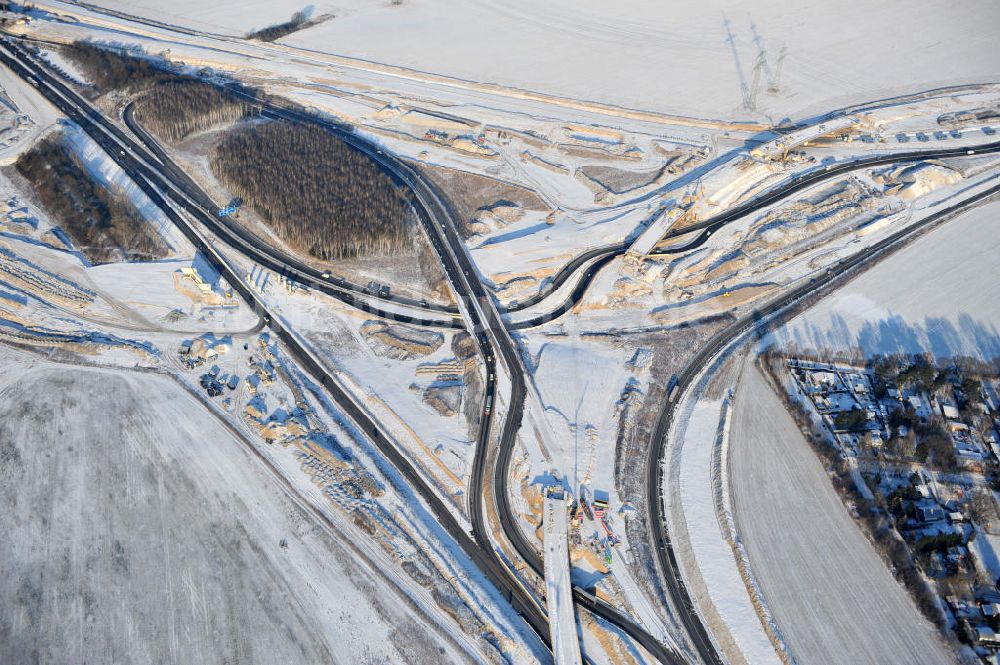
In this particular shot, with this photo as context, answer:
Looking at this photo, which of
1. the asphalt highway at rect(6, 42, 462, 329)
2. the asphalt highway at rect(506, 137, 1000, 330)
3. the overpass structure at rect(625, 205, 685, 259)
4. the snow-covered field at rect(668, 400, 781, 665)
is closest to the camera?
the snow-covered field at rect(668, 400, 781, 665)

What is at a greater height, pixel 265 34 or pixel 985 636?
pixel 265 34

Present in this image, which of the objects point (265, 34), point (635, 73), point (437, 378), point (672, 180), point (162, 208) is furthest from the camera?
point (265, 34)

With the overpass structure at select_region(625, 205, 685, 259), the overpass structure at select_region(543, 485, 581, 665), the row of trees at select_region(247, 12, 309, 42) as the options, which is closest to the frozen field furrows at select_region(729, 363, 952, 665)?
the overpass structure at select_region(543, 485, 581, 665)

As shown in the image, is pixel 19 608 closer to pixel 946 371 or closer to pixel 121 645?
pixel 121 645

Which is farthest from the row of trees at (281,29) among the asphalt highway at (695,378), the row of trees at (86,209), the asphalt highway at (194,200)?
the asphalt highway at (695,378)

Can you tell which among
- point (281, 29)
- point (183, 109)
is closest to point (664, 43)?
point (281, 29)

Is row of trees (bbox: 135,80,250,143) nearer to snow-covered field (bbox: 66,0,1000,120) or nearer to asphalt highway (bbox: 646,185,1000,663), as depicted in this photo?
snow-covered field (bbox: 66,0,1000,120)

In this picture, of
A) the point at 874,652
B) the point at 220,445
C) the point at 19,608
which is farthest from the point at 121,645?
the point at 874,652
